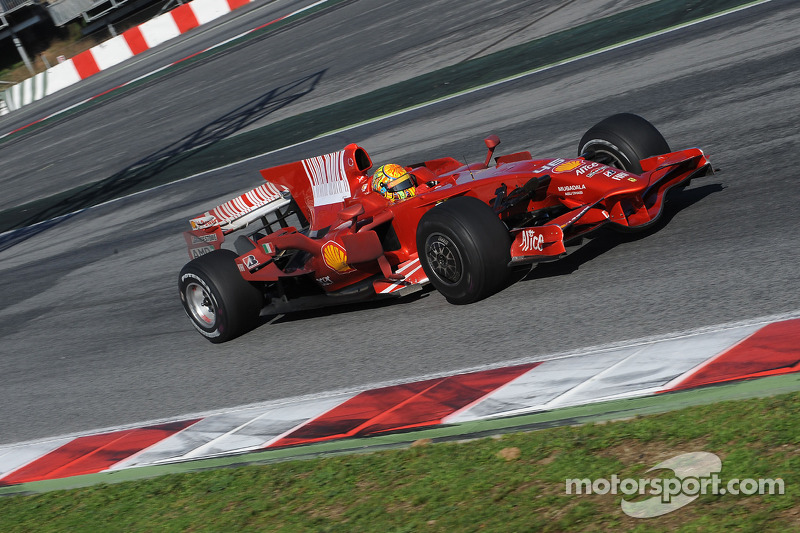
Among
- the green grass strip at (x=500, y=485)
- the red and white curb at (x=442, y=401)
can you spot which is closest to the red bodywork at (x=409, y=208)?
the red and white curb at (x=442, y=401)

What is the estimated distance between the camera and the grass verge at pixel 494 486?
3324mm

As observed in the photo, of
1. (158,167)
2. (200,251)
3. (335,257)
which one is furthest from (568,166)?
(158,167)

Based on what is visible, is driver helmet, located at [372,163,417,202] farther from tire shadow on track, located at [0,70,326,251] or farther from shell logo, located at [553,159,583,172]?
tire shadow on track, located at [0,70,326,251]

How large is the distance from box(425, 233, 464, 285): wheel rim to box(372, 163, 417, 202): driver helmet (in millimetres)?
751

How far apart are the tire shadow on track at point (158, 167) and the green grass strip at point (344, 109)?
0.11 feet

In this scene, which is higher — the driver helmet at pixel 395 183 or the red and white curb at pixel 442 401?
the driver helmet at pixel 395 183

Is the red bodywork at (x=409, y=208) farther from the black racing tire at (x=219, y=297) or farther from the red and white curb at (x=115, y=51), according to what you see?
the red and white curb at (x=115, y=51)

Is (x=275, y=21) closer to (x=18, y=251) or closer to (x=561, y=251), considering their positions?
(x=18, y=251)

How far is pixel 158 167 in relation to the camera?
53.4 ft

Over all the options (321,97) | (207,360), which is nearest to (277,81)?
(321,97)

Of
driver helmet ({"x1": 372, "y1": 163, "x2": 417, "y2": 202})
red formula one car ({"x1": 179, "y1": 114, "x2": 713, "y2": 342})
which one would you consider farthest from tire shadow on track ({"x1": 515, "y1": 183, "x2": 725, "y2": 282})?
driver helmet ({"x1": 372, "y1": 163, "x2": 417, "y2": 202})

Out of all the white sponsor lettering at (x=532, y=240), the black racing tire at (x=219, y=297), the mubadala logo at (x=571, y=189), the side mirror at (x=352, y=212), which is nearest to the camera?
the white sponsor lettering at (x=532, y=240)

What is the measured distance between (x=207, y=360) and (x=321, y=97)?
10288 mm

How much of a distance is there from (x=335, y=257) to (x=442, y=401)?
6.97 ft
